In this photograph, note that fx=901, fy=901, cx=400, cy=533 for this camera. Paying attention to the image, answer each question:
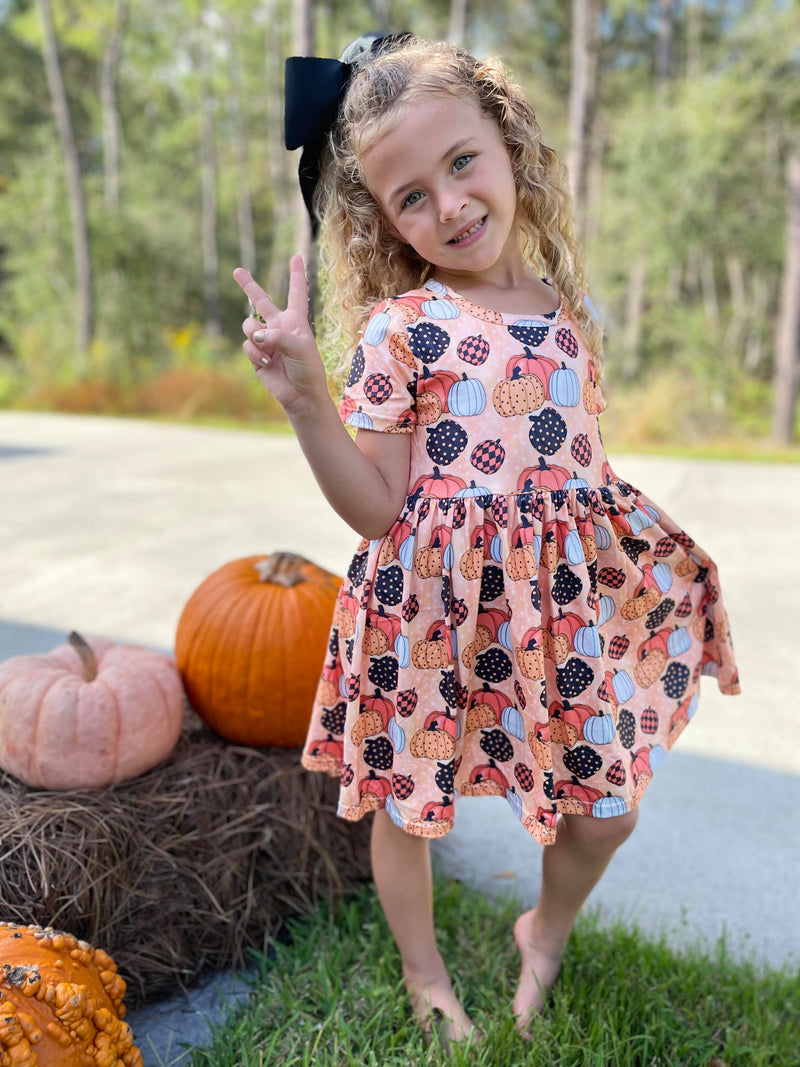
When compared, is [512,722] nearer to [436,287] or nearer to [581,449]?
[581,449]

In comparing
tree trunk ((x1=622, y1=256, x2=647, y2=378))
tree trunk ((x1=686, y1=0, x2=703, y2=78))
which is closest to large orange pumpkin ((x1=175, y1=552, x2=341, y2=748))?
tree trunk ((x1=622, y1=256, x2=647, y2=378))

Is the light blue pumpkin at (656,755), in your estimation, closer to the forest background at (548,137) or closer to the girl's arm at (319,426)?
the girl's arm at (319,426)

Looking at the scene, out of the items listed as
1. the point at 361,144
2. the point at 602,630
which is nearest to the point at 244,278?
the point at 361,144

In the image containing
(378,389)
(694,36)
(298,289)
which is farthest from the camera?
(694,36)

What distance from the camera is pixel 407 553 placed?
1.49m

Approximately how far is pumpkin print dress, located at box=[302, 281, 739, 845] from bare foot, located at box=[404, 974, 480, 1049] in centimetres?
40

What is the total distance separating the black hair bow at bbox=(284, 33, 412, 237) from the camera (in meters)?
1.59

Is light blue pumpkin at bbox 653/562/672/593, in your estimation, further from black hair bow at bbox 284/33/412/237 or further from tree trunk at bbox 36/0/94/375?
tree trunk at bbox 36/0/94/375

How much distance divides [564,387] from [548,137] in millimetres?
7344

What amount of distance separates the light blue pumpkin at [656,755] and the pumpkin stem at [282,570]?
3.22ft

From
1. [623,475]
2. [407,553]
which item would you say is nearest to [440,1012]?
[407,553]

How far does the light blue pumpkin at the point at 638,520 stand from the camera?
160 centimetres

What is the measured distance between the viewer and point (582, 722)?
151 centimetres

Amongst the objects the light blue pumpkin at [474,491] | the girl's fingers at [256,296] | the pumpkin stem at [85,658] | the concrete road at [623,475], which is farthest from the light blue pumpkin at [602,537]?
the pumpkin stem at [85,658]
